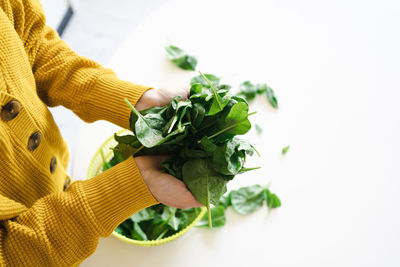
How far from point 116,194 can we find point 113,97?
0.67 ft

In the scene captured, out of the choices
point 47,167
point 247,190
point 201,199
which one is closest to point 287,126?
point 247,190

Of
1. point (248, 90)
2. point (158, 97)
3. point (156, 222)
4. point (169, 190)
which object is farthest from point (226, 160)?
point (248, 90)

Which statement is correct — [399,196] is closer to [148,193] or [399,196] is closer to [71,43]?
[148,193]

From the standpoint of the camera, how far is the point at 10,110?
0.52 m

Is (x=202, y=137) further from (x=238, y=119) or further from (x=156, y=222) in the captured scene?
(x=156, y=222)

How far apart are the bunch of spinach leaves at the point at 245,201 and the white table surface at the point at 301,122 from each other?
2 centimetres

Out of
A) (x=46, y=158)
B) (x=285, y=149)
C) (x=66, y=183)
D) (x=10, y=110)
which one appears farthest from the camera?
(x=285, y=149)

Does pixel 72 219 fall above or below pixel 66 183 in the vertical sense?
above

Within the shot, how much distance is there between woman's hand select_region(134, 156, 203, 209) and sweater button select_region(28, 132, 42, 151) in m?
0.17

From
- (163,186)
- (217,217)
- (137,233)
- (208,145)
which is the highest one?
(208,145)

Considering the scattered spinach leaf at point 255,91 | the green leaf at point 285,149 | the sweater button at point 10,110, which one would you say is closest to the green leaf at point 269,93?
the scattered spinach leaf at point 255,91

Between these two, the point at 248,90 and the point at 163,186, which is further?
the point at 248,90

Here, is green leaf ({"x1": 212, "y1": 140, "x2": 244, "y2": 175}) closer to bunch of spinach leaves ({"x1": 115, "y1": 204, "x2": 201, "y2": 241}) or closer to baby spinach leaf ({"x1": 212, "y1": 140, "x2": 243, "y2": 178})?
baby spinach leaf ({"x1": 212, "y1": 140, "x2": 243, "y2": 178})

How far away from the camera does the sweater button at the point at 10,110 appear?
0.51m
